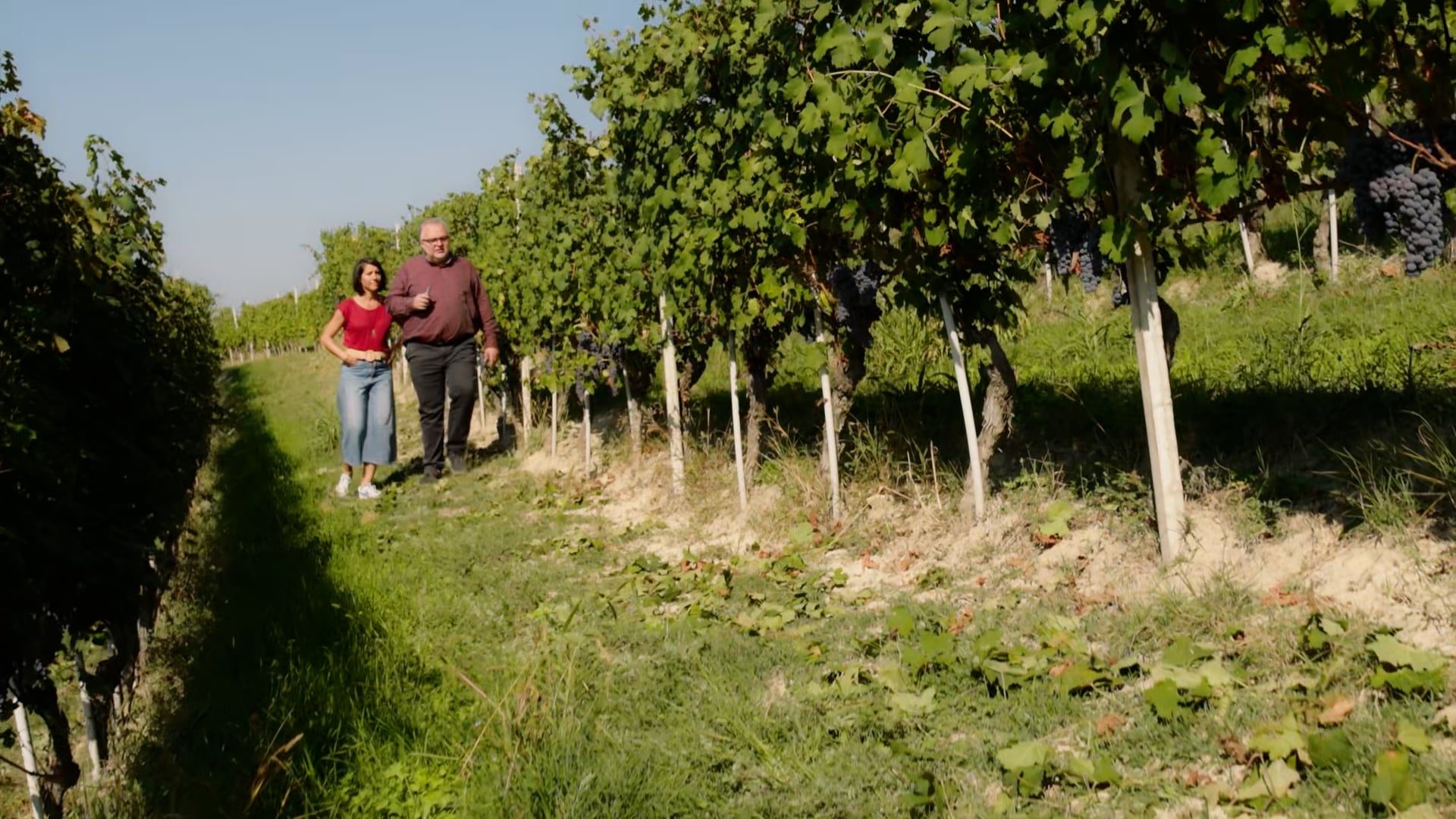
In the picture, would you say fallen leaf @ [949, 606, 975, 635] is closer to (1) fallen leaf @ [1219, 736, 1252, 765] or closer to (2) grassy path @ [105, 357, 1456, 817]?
(2) grassy path @ [105, 357, 1456, 817]

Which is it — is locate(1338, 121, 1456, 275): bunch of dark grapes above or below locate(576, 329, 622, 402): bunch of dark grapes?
above

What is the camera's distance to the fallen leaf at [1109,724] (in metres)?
2.98

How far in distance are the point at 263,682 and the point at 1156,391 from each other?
3.52 metres

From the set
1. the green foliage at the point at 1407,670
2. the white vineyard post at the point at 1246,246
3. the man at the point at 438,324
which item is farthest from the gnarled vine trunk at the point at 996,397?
the white vineyard post at the point at 1246,246

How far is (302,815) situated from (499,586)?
2.34 m

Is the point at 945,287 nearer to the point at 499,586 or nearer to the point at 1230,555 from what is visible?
the point at 1230,555

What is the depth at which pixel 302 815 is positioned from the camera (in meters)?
3.09

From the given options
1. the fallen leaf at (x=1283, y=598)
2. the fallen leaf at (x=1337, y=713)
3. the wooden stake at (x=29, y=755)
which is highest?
the fallen leaf at (x=1283, y=598)

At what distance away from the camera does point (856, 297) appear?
554 centimetres

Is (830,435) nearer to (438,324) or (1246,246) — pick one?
(438,324)

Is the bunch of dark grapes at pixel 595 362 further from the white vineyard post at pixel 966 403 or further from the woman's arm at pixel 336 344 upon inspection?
the white vineyard post at pixel 966 403

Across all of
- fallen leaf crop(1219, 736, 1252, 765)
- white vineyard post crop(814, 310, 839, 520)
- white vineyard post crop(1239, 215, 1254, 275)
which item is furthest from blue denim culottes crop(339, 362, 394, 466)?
white vineyard post crop(1239, 215, 1254, 275)

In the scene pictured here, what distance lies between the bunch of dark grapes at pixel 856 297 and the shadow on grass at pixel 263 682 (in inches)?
104

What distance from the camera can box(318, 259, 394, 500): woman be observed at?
805 cm
